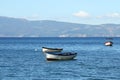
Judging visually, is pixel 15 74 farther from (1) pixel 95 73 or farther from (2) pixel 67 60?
(2) pixel 67 60

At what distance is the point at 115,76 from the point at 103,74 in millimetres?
3269

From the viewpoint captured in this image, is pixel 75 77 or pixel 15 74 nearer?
pixel 75 77

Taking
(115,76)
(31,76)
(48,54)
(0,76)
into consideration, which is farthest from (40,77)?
(48,54)

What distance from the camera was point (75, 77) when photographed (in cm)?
6431

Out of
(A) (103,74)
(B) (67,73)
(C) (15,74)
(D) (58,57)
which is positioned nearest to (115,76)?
(A) (103,74)

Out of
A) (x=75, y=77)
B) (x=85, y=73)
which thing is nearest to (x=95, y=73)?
(x=85, y=73)

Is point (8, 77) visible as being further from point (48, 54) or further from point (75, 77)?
point (48, 54)

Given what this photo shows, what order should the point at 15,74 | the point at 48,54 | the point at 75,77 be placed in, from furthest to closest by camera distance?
1. the point at 48,54
2. the point at 15,74
3. the point at 75,77

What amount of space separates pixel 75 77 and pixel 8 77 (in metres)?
9.51

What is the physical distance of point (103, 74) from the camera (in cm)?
6781

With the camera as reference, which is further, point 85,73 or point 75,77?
point 85,73

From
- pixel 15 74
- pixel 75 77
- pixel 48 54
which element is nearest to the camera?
pixel 75 77

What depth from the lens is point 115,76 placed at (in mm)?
64875

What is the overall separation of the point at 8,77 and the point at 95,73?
1369cm
